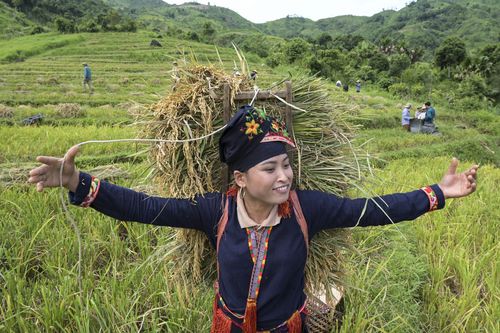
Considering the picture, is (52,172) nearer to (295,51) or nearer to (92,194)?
(92,194)

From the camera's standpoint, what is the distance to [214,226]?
4.63 ft

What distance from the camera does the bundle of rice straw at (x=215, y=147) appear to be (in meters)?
1.45

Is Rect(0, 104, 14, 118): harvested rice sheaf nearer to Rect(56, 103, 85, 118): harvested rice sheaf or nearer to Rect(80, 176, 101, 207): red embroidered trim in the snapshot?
Rect(56, 103, 85, 118): harvested rice sheaf

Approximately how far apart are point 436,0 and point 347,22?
19.8 metres

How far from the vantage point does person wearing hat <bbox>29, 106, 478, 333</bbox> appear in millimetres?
1265

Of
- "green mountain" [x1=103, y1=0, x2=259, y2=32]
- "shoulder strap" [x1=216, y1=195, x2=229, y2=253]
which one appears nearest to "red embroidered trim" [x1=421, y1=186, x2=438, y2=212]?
"shoulder strap" [x1=216, y1=195, x2=229, y2=253]

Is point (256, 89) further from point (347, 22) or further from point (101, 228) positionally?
point (347, 22)

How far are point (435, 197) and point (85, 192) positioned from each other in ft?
4.01

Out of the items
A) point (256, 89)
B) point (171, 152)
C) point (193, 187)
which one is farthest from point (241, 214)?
point (256, 89)

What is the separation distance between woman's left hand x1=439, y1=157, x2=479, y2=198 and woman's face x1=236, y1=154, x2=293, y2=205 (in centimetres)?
60

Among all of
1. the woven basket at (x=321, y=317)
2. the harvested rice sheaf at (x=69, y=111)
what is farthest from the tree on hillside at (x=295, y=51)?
the woven basket at (x=321, y=317)

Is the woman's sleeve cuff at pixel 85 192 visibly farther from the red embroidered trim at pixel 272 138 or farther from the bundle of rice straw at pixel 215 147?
the red embroidered trim at pixel 272 138

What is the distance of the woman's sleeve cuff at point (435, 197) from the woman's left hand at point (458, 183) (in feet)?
0.09

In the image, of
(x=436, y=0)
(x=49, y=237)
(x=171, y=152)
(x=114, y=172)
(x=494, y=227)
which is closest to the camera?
(x=171, y=152)
